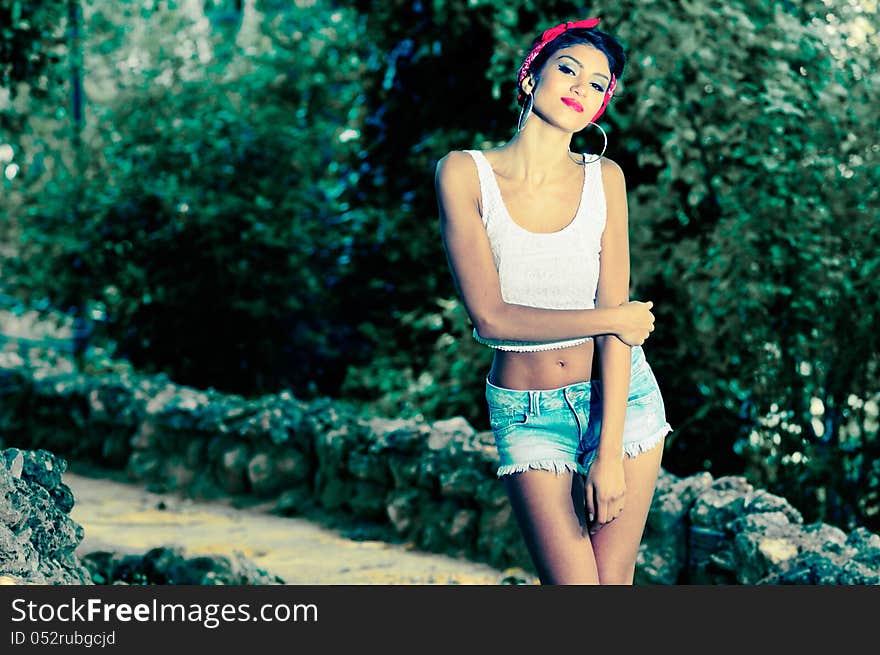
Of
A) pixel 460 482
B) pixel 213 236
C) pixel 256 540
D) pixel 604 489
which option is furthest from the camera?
pixel 213 236

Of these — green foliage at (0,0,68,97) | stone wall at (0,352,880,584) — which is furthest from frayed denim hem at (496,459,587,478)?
green foliage at (0,0,68,97)

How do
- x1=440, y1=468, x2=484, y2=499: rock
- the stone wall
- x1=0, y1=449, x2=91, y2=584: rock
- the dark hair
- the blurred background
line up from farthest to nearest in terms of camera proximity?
x1=440, y1=468, x2=484, y2=499: rock
the blurred background
the stone wall
x1=0, y1=449, x2=91, y2=584: rock
the dark hair

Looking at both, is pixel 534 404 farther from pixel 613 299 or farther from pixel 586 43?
pixel 586 43

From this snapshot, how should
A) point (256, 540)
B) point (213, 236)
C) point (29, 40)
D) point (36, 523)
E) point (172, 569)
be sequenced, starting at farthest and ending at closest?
point (213, 236) → point (29, 40) → point (256, 540) → point (172, 569) → point (36, 523)

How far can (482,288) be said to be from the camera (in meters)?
2.56

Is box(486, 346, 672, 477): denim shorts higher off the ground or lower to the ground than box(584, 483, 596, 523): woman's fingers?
higher

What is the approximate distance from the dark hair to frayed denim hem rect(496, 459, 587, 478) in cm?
85

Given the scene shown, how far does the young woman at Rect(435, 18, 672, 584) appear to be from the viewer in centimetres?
257

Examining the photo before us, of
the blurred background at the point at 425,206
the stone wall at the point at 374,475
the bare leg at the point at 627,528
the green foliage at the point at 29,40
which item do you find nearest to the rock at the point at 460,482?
the stone wall at the point at 374,475

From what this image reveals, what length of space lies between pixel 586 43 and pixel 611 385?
0.74 meters

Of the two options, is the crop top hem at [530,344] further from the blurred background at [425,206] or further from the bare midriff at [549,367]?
the blurred background at [425,206]

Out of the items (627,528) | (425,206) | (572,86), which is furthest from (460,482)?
(572,86)

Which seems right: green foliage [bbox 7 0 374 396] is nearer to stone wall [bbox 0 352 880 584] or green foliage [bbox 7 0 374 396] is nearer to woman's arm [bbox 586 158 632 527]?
stone wall [bbox 0 352 880 584]

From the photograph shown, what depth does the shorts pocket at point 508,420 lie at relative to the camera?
263 cm
